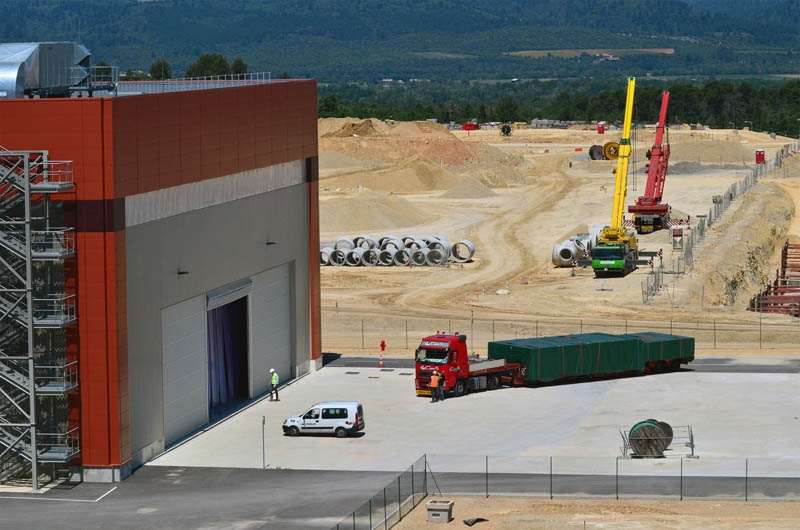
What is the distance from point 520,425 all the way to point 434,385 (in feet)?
18.8

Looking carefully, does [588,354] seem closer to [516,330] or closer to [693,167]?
[516,330]

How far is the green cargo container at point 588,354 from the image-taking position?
70562mm

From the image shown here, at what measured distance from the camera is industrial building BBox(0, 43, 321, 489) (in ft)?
174

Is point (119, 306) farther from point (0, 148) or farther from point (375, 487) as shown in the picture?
point (375, 487)

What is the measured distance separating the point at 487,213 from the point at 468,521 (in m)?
98.8

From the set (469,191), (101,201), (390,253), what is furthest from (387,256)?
(101,201)

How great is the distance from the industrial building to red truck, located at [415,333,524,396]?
7.77 metres

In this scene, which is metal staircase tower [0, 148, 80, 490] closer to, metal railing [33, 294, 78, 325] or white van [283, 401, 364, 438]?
metal railing [33, 294, 78, 325]

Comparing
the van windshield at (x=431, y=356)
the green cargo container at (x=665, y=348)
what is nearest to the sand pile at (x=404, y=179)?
the green cargo container at (x=665, y=348)

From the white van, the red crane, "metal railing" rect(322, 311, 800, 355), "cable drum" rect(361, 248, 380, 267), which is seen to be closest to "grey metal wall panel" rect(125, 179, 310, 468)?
the white van

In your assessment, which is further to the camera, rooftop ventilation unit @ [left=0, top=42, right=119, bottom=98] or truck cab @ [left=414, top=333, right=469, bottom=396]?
truck cab @ [left=414, top=333, right=469, bottom=396]

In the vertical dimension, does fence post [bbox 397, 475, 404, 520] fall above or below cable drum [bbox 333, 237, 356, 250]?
below

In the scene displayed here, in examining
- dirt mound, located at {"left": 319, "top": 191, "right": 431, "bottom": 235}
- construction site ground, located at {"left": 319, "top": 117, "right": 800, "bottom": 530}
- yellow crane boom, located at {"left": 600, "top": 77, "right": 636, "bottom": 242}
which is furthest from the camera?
dirt mound, located at {"left": 319, "top": 191, "right": 431, "bottom": 235}

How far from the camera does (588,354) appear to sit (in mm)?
71750
